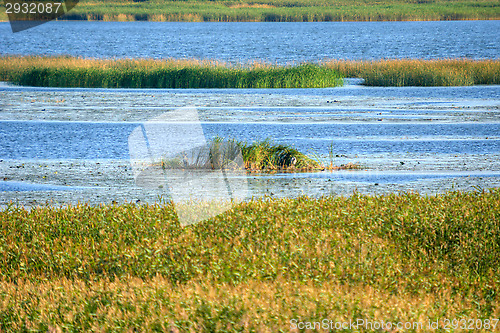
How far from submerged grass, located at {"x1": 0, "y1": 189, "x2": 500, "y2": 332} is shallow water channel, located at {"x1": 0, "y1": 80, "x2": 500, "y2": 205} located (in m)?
2.27

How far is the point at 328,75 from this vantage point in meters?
31.6

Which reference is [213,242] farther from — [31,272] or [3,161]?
[3,161]

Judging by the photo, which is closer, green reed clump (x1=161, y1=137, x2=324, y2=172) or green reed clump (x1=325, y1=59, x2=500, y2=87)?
green reed clump (x1=161, y1=137, x2=324, y2=172)

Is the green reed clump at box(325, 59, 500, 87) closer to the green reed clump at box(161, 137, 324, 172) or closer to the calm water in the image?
the green reed clump at box(161, 137, 324, 172)

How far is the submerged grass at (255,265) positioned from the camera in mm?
5055

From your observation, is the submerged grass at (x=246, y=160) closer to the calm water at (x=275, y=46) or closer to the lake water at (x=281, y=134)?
the lake water at (x=281, y=134)

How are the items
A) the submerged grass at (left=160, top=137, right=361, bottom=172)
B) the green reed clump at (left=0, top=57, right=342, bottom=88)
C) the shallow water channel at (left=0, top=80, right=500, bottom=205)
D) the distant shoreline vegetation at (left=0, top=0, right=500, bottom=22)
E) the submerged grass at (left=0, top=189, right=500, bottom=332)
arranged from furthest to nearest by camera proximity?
the distant shoreline vegetation at (left=0, top=0, right=500, bottom=22)
the green reed clump at (left=0, top=57, right=342, bottom=88)
the submerged grass at (left=160, top=137, right=361, bottom=172)
the shallow water channel at (left=0, top=80, right=500, bottom=205)
the submerged grass at (left=0, top=189, right=500, bottom=332)

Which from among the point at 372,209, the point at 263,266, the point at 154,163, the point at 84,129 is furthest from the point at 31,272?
the point at 84,129

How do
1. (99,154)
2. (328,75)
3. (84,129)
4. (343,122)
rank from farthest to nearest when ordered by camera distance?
1. (328,75)
2. (343,122)
3. (84,129)
4. (99,154)

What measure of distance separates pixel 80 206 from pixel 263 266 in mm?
3296

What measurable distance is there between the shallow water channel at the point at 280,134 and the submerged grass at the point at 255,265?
2.27 metres

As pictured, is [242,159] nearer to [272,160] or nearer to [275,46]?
[272,160]

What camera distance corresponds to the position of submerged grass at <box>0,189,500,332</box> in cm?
505

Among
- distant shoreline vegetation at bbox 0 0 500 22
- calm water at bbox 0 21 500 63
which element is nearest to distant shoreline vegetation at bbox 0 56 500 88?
calm water at bbox 0 21 500 63
